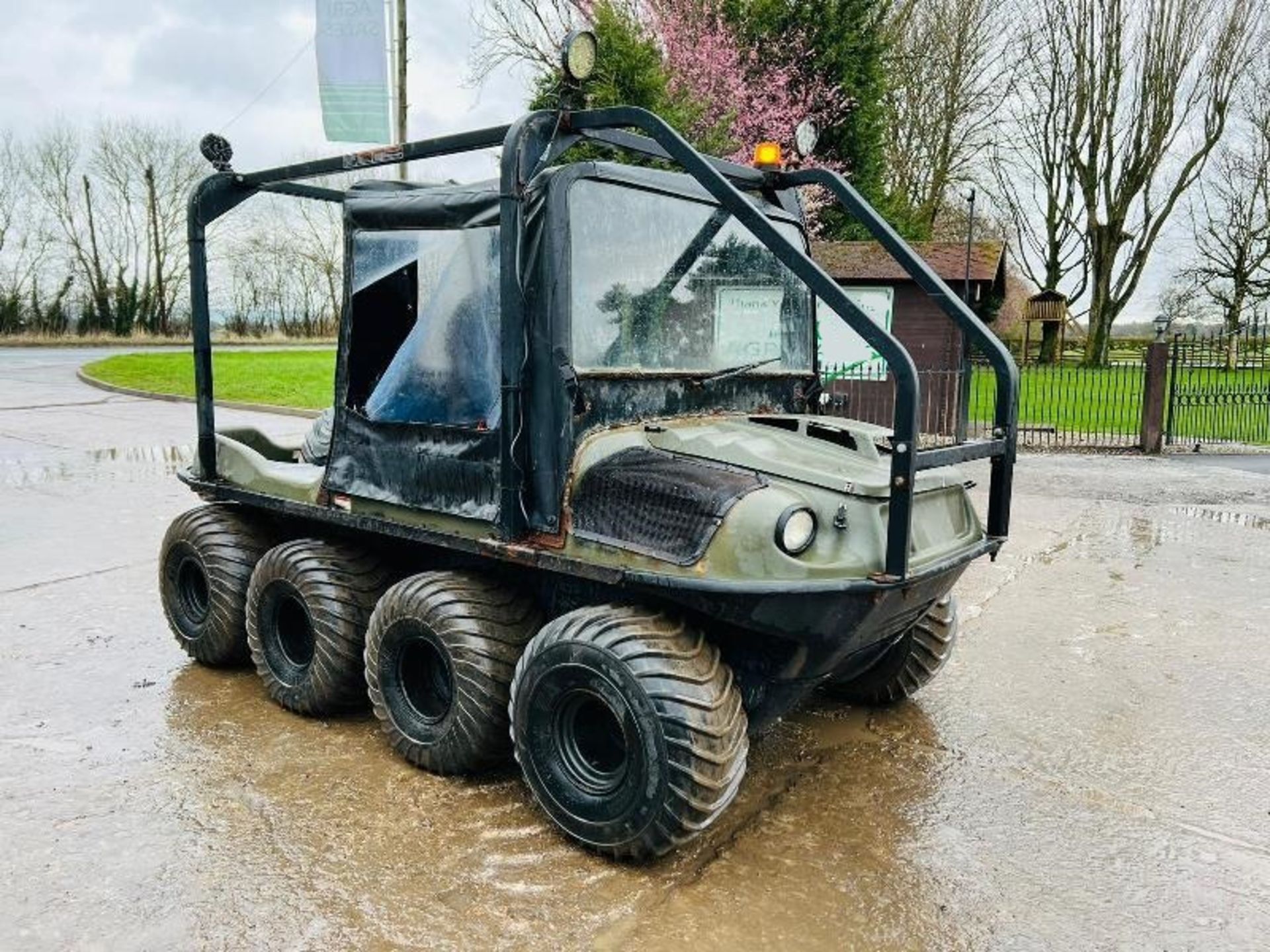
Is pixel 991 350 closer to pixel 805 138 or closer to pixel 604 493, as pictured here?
pixel 604 493

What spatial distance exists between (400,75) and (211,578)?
12.8 m

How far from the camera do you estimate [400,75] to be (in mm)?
15656

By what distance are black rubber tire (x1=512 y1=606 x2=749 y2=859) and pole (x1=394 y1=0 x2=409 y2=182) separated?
13.8 m

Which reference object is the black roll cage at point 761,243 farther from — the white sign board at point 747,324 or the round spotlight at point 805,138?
the white sign board at point 747,324

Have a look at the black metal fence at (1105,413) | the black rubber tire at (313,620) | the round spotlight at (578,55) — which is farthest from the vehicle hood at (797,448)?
the black metal fence at (1105,413)

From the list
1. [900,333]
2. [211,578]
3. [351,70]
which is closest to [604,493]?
[211,578]

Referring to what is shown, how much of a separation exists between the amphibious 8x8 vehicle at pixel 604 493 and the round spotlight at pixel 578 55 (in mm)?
134

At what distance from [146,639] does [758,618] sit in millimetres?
4092

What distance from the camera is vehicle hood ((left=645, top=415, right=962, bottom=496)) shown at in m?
3.26

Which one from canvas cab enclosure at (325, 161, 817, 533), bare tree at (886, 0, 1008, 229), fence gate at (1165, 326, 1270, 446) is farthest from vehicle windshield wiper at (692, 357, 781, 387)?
bare tree at (886, 0, 1008, 229)

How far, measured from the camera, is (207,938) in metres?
2.88

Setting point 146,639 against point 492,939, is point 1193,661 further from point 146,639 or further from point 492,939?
point 146,639

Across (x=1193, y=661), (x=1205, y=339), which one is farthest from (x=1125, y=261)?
(x=1193, y=661)

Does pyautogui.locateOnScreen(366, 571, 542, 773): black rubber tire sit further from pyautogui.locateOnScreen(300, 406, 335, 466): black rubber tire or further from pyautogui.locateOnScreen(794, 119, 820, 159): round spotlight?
pyautogui.locateOnScreen(794, 119, 820, 159): round spotlight
